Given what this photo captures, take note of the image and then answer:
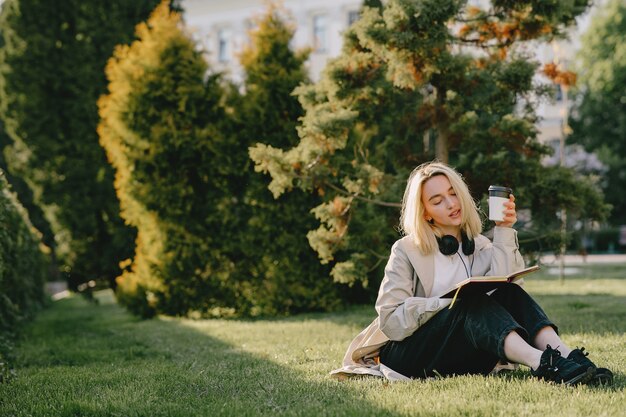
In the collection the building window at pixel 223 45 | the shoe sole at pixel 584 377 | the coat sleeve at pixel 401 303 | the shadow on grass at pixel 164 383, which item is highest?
the building window at pixel 223 45

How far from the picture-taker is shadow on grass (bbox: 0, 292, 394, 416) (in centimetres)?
388

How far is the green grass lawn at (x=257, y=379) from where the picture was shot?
369 cm

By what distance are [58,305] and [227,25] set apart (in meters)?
27.3

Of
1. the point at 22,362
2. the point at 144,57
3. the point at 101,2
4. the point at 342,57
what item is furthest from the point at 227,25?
the point at 22,362

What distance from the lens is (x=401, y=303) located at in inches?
174

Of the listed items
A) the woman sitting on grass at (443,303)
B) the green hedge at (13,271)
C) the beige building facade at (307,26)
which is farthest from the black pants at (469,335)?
the beige building facade at (307,26)

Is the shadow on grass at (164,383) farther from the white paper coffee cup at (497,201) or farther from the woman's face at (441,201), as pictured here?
the white paper coffee cup at (497,201)

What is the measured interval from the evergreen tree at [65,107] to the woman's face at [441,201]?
12.6m

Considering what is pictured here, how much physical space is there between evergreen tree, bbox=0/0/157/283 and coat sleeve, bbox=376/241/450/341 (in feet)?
41.1

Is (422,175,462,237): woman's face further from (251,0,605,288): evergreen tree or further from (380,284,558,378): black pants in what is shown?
(251,0,605,288): evergreen tree

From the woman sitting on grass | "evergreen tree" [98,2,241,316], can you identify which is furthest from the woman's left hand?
"evergreen tree" [98,2,241,316]

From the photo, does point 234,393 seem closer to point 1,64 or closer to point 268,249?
point 268,249

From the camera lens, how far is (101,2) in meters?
16.7

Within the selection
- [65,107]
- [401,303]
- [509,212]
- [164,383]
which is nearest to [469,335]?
[401,303]
